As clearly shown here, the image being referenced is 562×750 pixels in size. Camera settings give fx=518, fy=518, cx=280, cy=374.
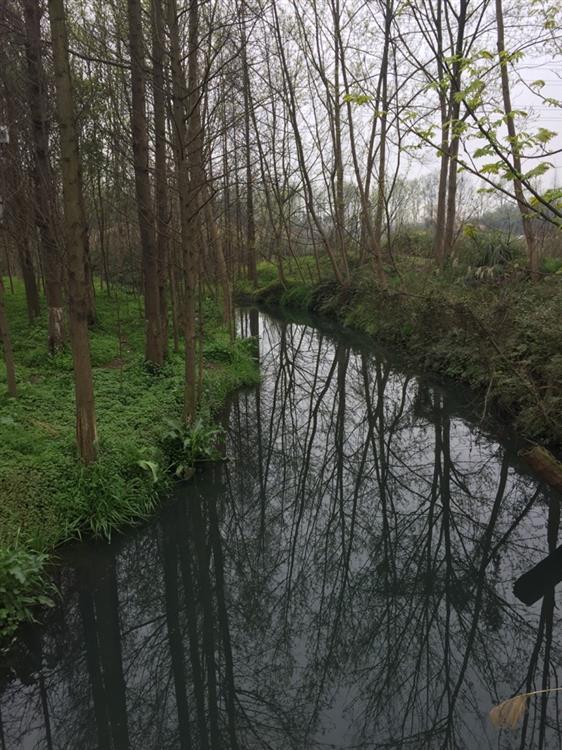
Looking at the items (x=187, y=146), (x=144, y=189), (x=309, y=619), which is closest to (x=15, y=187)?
(x=144, y=189)

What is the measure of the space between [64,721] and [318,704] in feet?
5.76

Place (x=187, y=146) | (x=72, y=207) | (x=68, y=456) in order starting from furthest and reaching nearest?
1. (x=187, y=146)
2. (x=68, y=456)
3. (x=72, y=207)

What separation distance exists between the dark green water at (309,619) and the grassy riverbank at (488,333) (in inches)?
47.6

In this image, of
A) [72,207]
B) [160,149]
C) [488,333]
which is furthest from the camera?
[488,333]

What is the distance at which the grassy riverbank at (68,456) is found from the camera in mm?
4766

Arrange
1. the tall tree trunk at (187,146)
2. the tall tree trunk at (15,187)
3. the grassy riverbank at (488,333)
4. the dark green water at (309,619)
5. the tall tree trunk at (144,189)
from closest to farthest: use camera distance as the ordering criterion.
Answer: the dark green water at (309,619) < the tall tree trunk at (187,146) < the tall tree trunk at (144,189) < the tall tree trunk at (15,187) < the grassy riverbank at (488,333)

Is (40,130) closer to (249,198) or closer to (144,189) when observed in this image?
(144,189)

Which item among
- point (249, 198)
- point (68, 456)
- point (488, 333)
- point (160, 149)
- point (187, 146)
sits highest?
point (249, 198)

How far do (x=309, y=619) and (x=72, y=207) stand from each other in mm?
4374

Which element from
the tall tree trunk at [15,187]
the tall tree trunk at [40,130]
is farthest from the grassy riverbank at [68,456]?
the tall tree trunk at [15,187]

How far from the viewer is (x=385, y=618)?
181 inches

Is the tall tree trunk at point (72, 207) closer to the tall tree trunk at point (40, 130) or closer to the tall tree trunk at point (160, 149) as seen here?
the tall tree trunk at point (160, 149)

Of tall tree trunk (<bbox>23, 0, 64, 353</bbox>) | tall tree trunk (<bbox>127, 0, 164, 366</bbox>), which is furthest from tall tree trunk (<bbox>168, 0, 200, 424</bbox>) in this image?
tall tree trunk (<bbox>23, 0, 64, 353</bbox>)

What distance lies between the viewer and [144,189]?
28.2 feet
